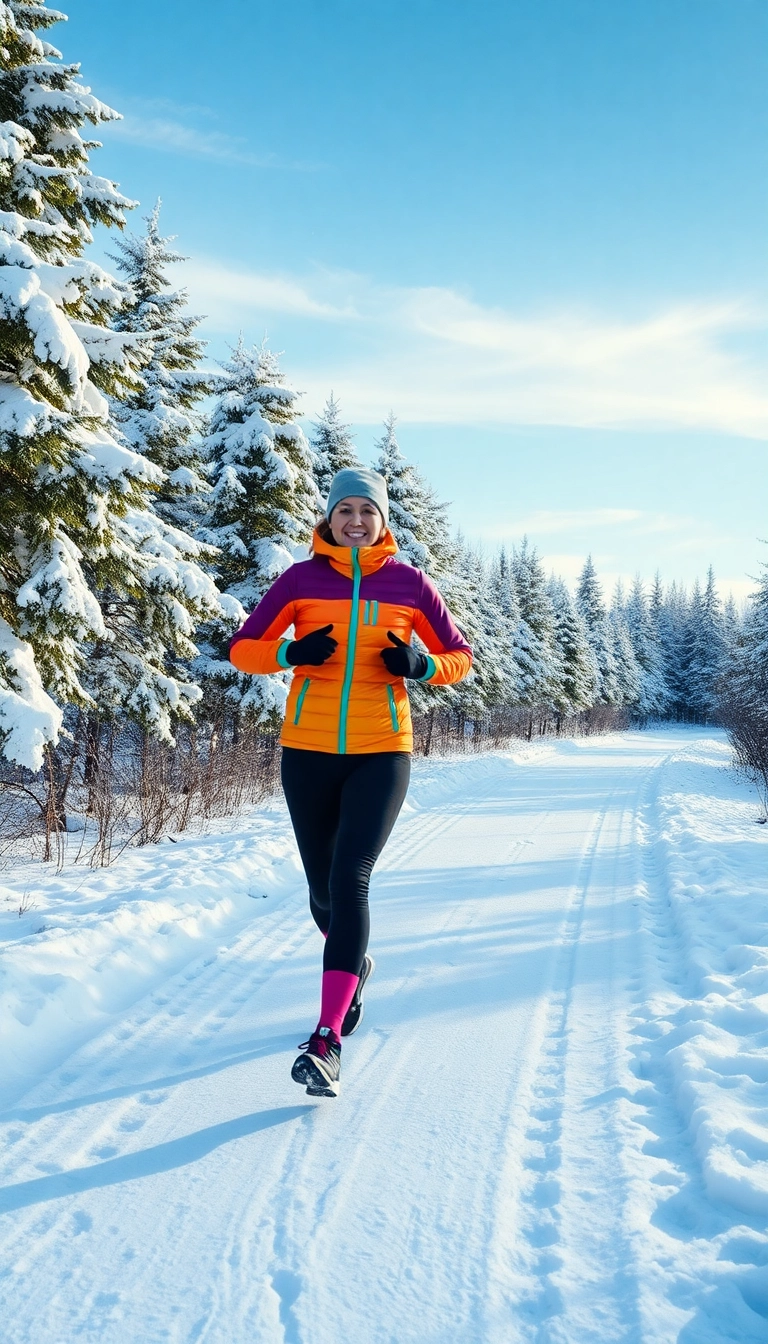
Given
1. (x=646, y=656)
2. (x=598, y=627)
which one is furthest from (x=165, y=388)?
(x=646, y=656)

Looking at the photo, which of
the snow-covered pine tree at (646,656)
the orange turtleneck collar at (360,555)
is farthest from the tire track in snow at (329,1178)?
the snow-covered pine tree at (646,656)

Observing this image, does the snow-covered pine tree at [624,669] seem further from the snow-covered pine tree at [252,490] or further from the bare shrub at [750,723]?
the snow-covered pine tree at [252,490]

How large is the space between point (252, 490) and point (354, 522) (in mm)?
11214

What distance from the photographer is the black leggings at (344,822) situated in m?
2.94

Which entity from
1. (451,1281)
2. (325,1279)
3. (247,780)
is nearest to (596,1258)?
(451,1281)

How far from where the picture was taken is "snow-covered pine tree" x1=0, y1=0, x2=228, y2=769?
5.89 metres

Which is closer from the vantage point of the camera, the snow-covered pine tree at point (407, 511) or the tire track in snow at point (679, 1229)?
the tire track in snow at point (679, 1229)

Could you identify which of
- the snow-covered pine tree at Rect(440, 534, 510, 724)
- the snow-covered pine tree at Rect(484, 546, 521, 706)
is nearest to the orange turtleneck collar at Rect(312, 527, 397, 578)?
the snow-covered pine tree at Rect(440, 534, 510, 724)

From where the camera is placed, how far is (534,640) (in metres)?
37.8

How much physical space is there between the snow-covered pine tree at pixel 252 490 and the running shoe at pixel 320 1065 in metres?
9.95

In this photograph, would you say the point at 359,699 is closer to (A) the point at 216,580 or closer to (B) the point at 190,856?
(B) the point at 190,856

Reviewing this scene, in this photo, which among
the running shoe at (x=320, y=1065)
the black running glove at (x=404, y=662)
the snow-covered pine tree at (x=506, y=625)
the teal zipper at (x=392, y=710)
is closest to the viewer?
the running shoe at (x=320, y=1065)

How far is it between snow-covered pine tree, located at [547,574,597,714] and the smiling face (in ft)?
126

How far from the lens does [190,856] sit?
7215 millimetres
